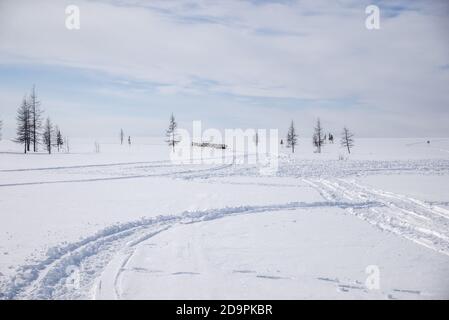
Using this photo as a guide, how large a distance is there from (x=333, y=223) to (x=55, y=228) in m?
8.28

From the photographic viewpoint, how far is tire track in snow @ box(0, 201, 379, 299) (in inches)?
245

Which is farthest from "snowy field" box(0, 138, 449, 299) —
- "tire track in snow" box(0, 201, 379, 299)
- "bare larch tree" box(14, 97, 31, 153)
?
"bare larch tree" box(14, 97, 31, 153)

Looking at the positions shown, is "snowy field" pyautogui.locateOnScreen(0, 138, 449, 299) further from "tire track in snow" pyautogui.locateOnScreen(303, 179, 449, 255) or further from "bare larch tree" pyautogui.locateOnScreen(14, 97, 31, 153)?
"bare larch tree" pyautogui.locateOnScreen(14, 97, 31, 153)

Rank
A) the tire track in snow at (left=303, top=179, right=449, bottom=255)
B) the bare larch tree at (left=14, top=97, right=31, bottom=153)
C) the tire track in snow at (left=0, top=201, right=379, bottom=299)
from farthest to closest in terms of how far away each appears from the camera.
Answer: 1. the bare larch tree at (left=14, top=97, right=31, bottom=153)
2. the tire track in snow at (left=303, top=179, right=449, bottom=255)
3. the tire track in snow at (left=0, top=201, right=379, bottom=299)

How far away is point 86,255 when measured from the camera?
26.8ft

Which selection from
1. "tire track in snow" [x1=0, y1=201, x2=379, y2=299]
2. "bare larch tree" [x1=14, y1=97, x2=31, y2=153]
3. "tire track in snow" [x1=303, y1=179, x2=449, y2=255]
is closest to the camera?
"tire track in snow" [x1=0, y1=201, x2=379, y2=299]

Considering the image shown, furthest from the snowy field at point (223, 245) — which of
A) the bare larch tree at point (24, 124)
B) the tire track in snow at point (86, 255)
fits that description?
the bare larch tree at point (24, 124)

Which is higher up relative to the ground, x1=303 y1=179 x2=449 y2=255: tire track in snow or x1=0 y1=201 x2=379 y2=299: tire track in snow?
x1=303 y1=179 x2=449 y2=255: tire track in snow

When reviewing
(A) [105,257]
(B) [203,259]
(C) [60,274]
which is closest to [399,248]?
(B) [203,259]

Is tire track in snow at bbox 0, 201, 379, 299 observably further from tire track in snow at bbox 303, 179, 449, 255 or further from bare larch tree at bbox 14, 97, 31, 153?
bare larch tree at bbox 14, 97, 31, 153

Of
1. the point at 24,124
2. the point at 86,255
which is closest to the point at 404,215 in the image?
the point at 86,255

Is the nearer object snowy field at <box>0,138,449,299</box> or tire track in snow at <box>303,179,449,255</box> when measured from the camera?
snowy field at <box>0,138,449,299</box>

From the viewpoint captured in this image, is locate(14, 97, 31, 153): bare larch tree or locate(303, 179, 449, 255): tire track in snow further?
locate(14, 97, 31, 153): bare larch tree

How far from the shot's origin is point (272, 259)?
306 inches
